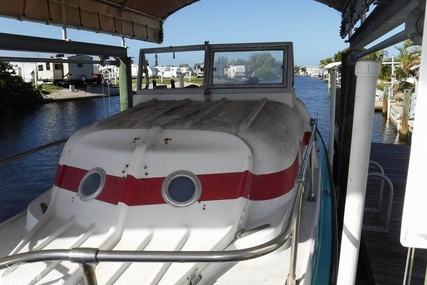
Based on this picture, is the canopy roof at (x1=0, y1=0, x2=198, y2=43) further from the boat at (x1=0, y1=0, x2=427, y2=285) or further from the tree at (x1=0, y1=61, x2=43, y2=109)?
the tree at (x1=0, y1=61, x2=43, y2=109)

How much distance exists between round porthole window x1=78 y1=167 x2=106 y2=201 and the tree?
26.3 metres

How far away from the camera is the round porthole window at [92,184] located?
2.91 meters

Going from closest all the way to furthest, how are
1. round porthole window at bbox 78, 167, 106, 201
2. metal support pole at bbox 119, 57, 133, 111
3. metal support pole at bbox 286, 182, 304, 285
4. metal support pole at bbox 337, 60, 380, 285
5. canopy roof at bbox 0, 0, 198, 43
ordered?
metal support pole at bbox 337, 60, 380, 285 → metal support pole at bbox 286, 182, 304, 285 → round porthole window at bbox 78, 167, 106, 201 → canopy roof at bbox 0, 0, 198, 43 → metal support pole at bbox 119, 57, 133, 111

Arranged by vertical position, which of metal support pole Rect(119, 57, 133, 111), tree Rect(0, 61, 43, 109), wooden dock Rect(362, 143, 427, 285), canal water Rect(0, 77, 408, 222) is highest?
metal support pole Rect(119, 57, 133, 111)

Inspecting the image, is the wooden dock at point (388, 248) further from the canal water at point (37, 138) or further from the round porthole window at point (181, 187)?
the round porthole window at point (181, 187)

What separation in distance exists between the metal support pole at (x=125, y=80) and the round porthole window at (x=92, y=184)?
3.98 meters

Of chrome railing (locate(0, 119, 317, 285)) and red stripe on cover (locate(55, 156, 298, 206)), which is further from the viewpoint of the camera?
red stripe on cover (locate(55, 156, 298, 206))

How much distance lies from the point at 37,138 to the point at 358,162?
16.0 metres

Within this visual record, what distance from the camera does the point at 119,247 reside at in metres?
2.61

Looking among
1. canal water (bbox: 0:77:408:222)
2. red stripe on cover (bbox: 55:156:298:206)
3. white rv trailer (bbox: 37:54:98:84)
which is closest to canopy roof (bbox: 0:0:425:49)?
red stripe on cover (bbox: 55:156:298:206)

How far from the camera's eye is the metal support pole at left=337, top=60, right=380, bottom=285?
5.79ft

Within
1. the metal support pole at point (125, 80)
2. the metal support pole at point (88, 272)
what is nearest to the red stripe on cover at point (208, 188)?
the metal support pole at point (88, 272)

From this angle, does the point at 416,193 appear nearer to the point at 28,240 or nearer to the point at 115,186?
the point at 115,186

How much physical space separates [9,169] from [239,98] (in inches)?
331
